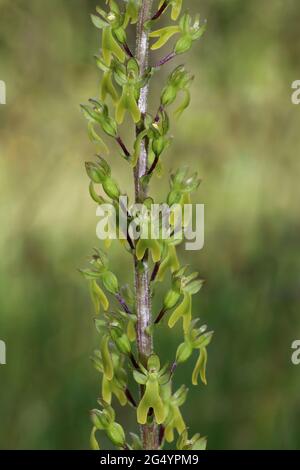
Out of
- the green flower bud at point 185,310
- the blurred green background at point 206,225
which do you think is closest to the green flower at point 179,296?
the green flower bud at point 185,310

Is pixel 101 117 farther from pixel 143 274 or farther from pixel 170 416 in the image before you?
pixel 170 416

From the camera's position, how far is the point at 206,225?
380 centimetres

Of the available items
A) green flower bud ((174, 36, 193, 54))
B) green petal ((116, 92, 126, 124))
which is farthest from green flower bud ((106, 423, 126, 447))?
green flower bud ((174, 36, 193, 54))

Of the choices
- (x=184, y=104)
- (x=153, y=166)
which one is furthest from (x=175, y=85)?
(x=153, y=166)

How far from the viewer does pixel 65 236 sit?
12.4ft

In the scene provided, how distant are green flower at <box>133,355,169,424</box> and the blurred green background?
1.36m

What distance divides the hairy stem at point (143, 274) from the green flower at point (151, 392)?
0.04 metres

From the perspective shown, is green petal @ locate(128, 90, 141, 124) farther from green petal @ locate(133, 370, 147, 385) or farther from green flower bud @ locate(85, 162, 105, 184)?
green petal @ locate(133, 370, 147, 385)

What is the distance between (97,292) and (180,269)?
152 millimetres

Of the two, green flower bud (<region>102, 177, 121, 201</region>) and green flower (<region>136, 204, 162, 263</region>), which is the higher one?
green flower bud (<region>102, 177, 121, 201</region>)

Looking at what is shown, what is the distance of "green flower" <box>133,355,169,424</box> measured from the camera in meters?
1.18
